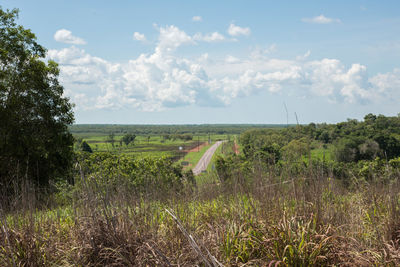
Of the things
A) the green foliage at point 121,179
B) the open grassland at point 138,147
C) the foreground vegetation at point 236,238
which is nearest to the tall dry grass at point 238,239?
the foreground vegetation at point 236,238

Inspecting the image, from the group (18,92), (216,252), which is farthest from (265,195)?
(18,92)

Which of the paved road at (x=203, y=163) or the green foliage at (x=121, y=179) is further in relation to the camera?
the paved road at (x=203, y=163)

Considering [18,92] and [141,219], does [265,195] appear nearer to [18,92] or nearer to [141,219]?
[141,219]

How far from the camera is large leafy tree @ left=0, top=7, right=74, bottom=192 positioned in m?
20.0

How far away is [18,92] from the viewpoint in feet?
67.9

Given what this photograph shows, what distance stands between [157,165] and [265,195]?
30.3 meters

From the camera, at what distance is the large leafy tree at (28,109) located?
20.0 metres

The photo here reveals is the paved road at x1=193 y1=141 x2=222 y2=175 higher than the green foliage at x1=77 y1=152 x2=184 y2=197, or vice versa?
the green foliage at x1=77 y1=152 x2=184 y2=197

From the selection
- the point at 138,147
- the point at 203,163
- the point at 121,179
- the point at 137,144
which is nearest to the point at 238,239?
the point at 121,179

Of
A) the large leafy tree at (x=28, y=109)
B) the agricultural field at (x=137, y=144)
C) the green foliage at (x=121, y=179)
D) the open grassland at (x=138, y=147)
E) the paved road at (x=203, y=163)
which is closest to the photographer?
the green foliage at (x=121, y=179)

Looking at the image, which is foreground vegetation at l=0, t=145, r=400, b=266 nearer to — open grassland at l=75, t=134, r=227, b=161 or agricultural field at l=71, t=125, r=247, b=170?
open grassland at l=75, t=134, r=227, b=161

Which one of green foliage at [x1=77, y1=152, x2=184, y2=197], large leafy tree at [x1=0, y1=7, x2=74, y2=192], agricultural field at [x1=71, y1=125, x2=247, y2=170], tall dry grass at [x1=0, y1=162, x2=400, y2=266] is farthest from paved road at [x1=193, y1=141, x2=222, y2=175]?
large leafy tree at [x1=0, y1=7, x2=74, y2=192]

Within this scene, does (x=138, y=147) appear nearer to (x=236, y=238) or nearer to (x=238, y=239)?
(x=238, y=239)

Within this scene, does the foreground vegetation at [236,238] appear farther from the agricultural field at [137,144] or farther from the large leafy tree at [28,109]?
the large leafy tree at [28,109]
